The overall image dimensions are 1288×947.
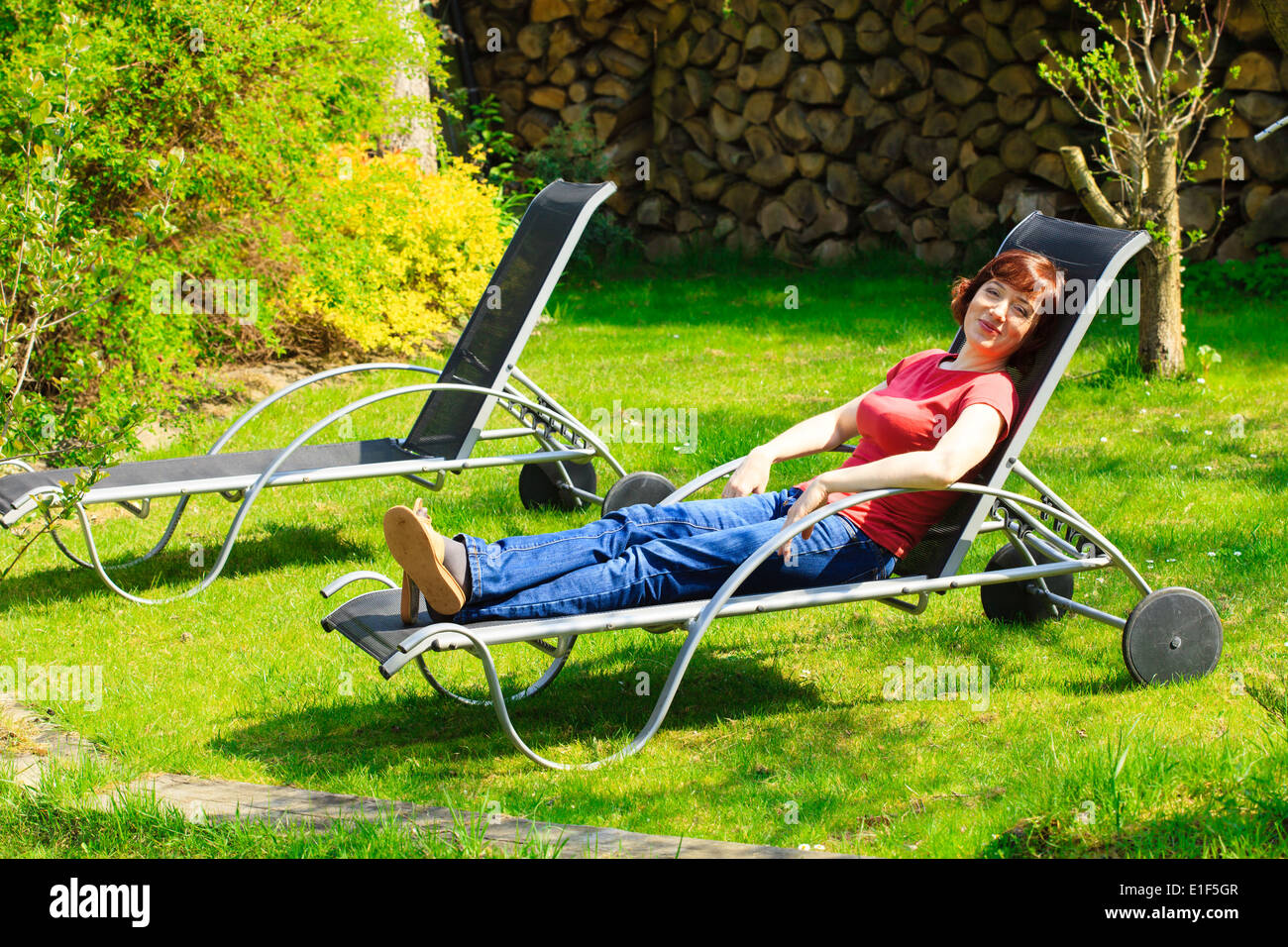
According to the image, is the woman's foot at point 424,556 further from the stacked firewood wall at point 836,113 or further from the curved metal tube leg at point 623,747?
the stacked firewood wall at point 836,113

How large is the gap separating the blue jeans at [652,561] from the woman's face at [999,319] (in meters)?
0.64

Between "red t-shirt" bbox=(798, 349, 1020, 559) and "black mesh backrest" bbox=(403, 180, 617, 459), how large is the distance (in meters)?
1.77

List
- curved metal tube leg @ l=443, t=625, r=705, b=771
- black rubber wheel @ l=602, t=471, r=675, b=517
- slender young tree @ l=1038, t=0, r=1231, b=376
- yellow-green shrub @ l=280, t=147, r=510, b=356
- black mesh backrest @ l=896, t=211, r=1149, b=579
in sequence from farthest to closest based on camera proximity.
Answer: yellow-green shrub @ l=280, t=147, r=510, b=356, slender young tree @ l=1038, t=0, r=1231, b=376, black rubber wheel @ l=602, t=471, r=675, b=517, black mesh backrest @ l=896, t=211, r=1149, b=579, curved metal tube leg @ l=443, t=625, r=705, b=771

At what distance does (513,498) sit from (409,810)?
2907mm

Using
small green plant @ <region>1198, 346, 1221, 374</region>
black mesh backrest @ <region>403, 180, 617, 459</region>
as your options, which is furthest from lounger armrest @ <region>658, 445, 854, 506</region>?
small green plant @ <region>1198, 346, 1221, 374</region>

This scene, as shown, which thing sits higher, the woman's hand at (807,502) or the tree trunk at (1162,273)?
the tree trunk at (1162,273)

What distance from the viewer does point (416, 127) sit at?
9758mm

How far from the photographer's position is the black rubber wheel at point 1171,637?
3.72 meters

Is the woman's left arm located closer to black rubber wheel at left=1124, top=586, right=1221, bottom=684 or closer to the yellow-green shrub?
black rubber wheel at left=1124, top=586, right=1221, bottom=684

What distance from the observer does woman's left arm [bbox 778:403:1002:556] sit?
11.4ft

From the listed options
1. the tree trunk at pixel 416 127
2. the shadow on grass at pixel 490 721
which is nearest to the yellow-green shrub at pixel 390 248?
the tree trunk at pixel 416 127

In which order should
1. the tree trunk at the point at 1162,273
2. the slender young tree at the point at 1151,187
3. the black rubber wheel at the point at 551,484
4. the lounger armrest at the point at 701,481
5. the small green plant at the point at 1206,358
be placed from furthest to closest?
1. the small green plant at the point at 1206,358
2. the tree trunk at the point at 1162,273
3. the slender young tree at the point at 1151,187
4. the black rubber wheel at the point at 551,484
5. the lounger armrest at the point at 701,481
